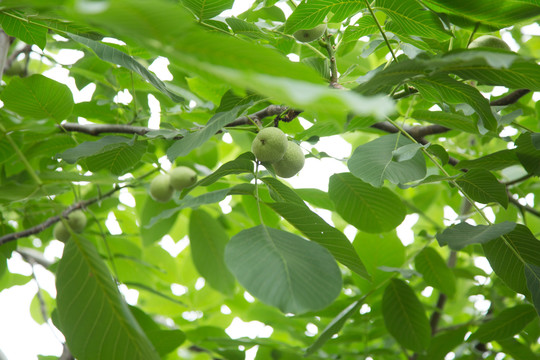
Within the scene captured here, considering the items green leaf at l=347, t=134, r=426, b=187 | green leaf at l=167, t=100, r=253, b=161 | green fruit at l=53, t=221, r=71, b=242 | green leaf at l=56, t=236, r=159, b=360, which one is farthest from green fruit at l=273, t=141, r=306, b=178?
green fruit at l=53, t=221, r=71, b=242

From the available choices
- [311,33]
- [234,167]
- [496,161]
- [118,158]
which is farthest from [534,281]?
[118,158]

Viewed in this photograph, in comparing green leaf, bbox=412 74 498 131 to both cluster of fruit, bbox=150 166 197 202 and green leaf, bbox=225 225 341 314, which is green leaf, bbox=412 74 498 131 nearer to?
green leaf, bbox=225 225 341 314

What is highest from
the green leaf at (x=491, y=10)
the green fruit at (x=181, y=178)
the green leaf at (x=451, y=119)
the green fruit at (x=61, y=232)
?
the green leaf at (x=491, y=10)

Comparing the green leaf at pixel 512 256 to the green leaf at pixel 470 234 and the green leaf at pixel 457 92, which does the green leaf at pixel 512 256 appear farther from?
the green leaf at pixel 457 92

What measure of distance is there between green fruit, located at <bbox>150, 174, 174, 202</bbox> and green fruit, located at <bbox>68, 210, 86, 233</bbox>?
273 mm

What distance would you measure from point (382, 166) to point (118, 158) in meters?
0.69

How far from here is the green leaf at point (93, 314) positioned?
81 centimetres

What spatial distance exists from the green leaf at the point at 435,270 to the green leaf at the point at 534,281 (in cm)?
62

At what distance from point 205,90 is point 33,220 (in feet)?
2.82

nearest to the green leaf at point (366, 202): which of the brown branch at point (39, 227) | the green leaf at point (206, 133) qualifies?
the green leaf at point (206, 133)

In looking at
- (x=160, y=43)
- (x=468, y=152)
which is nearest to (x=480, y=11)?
(x=160, y=43)

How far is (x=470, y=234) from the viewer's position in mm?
844

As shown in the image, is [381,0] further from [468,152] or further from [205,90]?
[468,152]

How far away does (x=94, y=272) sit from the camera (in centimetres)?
84
